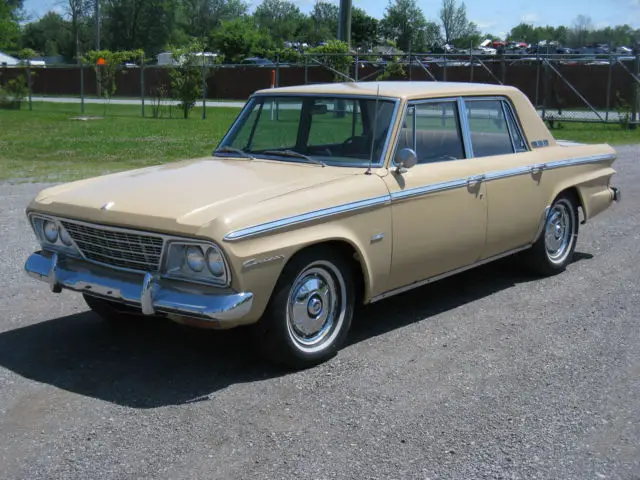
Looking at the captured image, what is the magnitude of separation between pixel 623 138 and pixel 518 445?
707 inches

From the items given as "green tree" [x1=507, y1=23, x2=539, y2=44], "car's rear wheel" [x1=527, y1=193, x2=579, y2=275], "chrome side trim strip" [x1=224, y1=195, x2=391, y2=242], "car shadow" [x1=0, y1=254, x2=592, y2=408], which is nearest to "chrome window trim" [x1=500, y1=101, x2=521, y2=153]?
"car's rear wheel" [x1=527, y1=193, x2=579, y2=275]

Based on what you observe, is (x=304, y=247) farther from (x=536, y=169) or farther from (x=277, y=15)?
(x=277, y=15)

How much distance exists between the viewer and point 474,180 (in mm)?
6043

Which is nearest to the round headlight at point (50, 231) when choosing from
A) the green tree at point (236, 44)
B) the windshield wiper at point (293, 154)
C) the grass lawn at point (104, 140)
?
the windshield wiper at point (293, 154)

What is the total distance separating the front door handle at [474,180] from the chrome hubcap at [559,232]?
1.29 metres

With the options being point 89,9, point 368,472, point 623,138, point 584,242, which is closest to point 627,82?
point 623,138

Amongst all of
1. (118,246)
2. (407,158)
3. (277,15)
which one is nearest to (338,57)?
(407,158)

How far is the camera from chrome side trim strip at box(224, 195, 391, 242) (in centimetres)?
445

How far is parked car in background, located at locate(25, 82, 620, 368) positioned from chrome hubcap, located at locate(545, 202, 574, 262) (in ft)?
0.43

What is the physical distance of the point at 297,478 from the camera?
145 inches

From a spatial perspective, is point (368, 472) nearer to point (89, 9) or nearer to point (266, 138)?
point (266, 138)

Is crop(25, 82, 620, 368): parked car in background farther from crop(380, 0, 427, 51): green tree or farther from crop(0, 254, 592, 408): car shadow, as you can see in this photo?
crop(380, 0, 427, 51): green tree

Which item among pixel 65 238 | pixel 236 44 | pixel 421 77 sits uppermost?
pixel 236 44

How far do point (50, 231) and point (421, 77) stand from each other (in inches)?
1155
